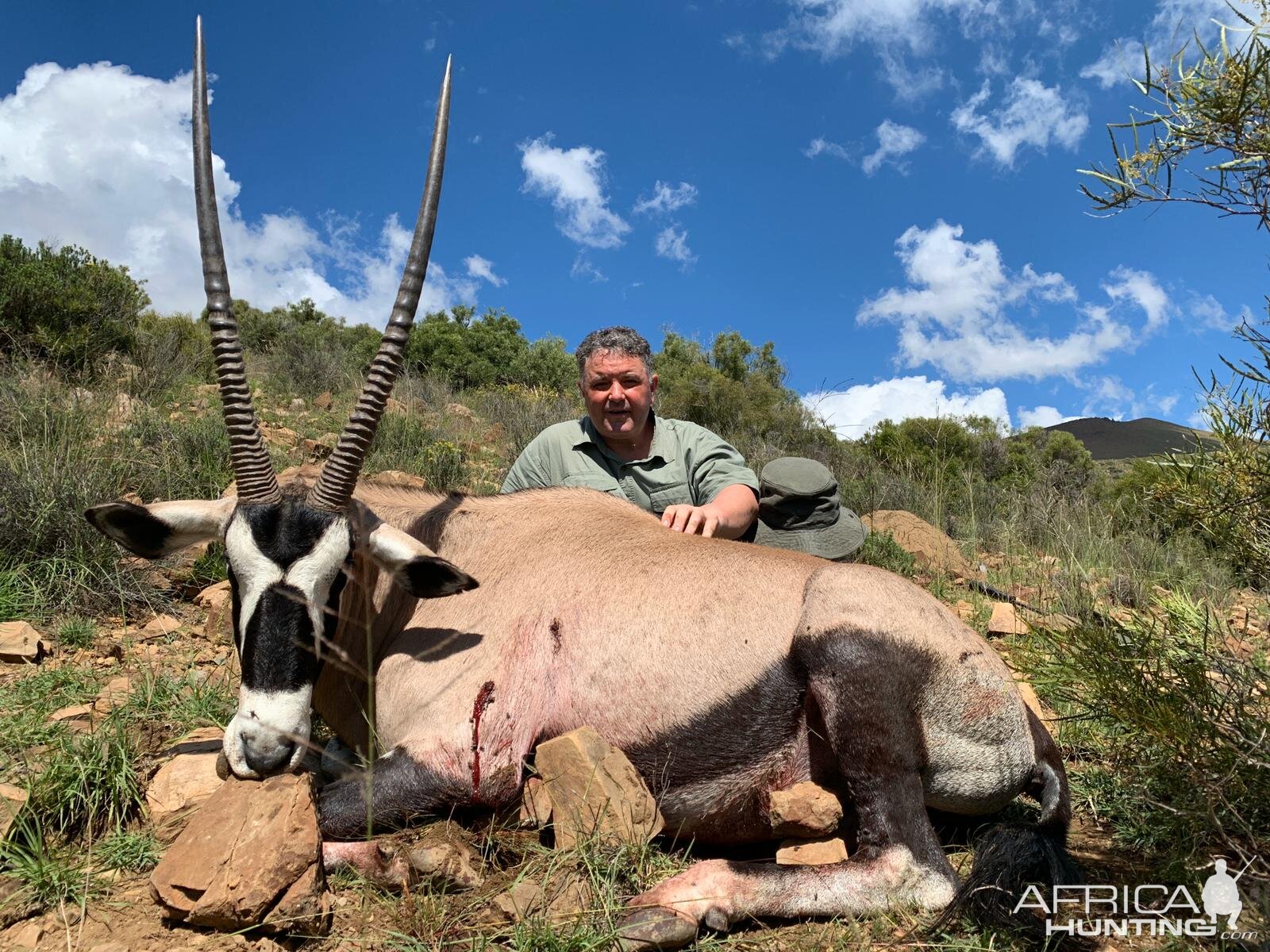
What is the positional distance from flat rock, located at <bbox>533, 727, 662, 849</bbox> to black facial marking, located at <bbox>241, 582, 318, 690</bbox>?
0.92 metres

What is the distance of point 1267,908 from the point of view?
2107mm

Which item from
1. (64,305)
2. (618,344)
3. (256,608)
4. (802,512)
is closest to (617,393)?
(618,344)

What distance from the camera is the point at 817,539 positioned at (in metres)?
5.49

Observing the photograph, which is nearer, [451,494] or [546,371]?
[451,494]

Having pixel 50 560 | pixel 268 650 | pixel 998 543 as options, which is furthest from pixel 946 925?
pixel 998 543

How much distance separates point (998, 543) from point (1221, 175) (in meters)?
7.33

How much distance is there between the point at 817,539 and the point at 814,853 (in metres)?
2.76

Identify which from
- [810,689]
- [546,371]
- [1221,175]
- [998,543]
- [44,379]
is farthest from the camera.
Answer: [546,371]

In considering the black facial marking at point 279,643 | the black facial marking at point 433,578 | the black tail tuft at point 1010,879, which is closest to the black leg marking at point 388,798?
the black facial marking at point 279,643

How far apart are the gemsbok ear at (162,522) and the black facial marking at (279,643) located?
2.06 ft

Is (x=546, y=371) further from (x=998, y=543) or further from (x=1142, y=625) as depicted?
(x=1142, y=625)

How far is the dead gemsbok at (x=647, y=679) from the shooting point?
2795 millimetres

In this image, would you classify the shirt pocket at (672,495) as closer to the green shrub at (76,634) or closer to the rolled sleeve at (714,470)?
the rolled sleeve at (714,470)

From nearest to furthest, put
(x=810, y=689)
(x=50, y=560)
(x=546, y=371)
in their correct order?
(x=810, y=689) < (x=50, y=560) < (x=546, y=371)
